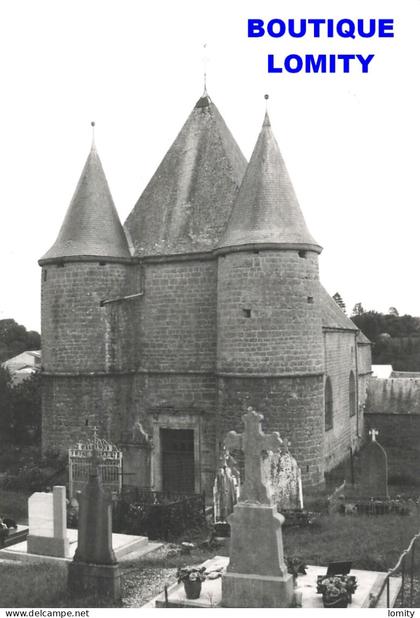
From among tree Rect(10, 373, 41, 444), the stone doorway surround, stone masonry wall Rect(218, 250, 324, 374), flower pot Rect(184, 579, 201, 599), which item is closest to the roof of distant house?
tree Rect(10, 373, 41, 444)

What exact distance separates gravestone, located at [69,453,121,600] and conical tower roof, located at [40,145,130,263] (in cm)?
1215

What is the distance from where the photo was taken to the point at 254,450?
35.5ft

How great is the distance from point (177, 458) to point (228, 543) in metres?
7.73

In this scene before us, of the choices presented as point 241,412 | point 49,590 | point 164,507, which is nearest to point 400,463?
point 241,412

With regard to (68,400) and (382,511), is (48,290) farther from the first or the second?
(382,511)

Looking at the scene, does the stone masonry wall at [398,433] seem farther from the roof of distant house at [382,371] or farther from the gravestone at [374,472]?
the roof of distant house at [382,371]

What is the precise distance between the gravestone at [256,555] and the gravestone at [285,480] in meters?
7.10

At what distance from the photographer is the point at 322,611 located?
830 cm

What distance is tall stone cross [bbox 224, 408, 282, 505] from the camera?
10.4m

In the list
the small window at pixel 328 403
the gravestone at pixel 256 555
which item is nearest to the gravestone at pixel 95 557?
the gravestone at pixel 256 555

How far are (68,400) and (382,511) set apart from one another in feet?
34.2

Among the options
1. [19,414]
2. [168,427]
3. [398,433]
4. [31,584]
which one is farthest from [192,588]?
[398,433]

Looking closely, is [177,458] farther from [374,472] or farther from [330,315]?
[330,315]

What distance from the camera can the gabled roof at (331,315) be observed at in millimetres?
24875
